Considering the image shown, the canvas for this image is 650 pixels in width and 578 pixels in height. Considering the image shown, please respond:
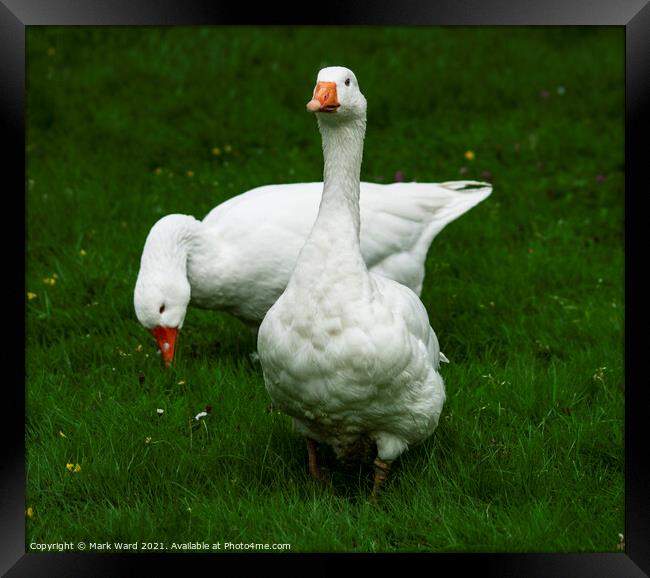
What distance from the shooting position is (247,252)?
541 cm

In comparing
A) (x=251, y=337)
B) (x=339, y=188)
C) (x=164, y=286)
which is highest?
(x=339, y=188)

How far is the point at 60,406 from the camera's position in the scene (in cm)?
504

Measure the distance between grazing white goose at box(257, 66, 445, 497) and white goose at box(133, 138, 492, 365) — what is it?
1410 mm

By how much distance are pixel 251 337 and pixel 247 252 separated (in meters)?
0.92

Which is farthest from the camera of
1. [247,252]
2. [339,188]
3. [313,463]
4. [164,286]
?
[247,252]

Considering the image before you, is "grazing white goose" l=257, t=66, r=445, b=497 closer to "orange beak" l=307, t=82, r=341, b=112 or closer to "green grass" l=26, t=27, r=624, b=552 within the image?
"orange beak" l=307, t=82, r=341, b=112

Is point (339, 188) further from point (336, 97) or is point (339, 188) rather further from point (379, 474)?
point (379, 474)

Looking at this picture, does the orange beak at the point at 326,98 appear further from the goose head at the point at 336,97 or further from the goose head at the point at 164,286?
the goose head at the point at 164,286

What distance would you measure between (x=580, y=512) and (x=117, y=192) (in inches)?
200

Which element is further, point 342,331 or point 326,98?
point 342,331

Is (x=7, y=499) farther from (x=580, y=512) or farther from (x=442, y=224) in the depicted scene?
(x=442, y=224)

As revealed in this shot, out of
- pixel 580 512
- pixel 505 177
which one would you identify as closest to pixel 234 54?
pixel 505 177

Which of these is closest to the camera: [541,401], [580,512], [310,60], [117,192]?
[580,512]

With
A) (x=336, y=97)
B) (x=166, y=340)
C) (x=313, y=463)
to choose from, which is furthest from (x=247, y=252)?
(x=336, y=97)
